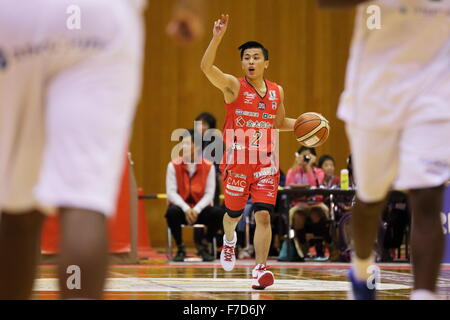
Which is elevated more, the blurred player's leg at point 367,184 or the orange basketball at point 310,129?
the orange basketball at point 310,129

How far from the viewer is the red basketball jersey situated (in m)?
8.03

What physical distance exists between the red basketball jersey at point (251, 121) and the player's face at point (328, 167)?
16.3 feet

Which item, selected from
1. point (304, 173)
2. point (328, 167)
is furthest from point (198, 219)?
point (328, 167)

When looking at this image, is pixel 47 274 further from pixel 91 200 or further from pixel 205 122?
pixel 91 200

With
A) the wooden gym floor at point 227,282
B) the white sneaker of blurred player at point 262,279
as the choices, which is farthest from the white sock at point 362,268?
the white sneaker of blurred player at point 262,279

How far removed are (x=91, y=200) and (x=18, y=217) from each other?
1.97 feet

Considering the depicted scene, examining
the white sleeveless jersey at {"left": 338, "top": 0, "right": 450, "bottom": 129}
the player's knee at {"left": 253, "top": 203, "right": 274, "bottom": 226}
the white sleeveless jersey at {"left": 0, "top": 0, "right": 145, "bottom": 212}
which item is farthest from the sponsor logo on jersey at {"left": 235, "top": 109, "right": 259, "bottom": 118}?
the white sleeveless jersey at {"left": 0, "top": 0, "right": 145, "bottom": 212}

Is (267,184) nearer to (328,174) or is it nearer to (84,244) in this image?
(328,174)

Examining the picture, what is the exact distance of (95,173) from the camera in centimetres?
253

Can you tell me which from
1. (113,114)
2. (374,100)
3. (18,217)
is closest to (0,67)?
(113,114)

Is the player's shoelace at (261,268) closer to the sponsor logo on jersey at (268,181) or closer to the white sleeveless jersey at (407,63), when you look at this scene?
the sponsor logo on jersey at (268,181)

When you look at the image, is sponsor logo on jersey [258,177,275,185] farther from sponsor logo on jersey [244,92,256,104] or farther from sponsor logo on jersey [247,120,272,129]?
sponsor logo on jersey [244,92,256,104]

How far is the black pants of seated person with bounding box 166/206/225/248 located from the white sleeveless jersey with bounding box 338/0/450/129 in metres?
8.14

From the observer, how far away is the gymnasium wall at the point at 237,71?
54.2 feet
